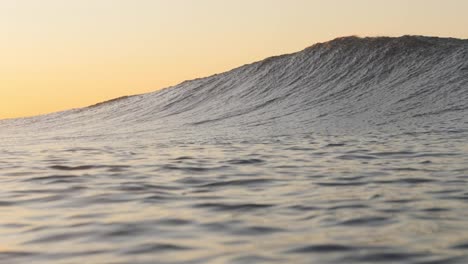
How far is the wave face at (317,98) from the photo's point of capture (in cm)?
2269

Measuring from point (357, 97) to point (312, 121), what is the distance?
6347 mm

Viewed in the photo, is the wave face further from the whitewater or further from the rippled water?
the rippled water

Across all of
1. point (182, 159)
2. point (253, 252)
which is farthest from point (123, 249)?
point (182, 159)

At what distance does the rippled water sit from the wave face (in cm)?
873

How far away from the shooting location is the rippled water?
4672 mm

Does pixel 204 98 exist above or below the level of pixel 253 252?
above

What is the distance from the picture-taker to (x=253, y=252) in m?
4.62

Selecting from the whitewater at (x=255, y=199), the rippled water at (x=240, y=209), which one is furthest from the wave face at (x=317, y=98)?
the rippled water at (x=240, y=209)

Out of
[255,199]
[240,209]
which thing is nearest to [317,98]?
[255,199]

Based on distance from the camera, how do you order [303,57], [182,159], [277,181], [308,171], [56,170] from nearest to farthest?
[277,181] < [308,171] < [56,170] < [182,159] < [303,57]

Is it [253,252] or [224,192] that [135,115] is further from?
[253,252]

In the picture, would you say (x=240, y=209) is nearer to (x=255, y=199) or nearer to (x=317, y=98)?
(x=255, y=199)

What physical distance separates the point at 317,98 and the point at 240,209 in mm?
23123

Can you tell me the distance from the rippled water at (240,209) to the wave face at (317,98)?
873cm
